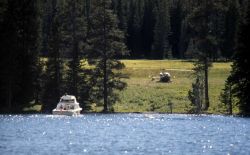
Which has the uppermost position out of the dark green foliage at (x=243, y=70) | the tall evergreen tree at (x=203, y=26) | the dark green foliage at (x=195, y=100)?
the tall evergreen tree at (x=203, y=26)

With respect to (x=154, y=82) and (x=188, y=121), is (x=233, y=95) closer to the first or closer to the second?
(x=188, y=121)

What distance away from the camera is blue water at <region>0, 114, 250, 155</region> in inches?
1973

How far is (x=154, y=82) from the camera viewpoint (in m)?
122

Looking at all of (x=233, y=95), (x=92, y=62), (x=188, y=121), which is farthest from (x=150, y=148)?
(x=92, y=62)

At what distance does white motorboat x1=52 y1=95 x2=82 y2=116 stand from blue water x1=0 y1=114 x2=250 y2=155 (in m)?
2.55

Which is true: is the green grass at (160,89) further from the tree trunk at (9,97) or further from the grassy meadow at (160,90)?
the tree trunk at (9,97)

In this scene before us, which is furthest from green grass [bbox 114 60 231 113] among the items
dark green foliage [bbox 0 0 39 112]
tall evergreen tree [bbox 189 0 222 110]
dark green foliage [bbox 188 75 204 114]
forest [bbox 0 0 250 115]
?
dark green foliage [bbox 0 0 39 112]

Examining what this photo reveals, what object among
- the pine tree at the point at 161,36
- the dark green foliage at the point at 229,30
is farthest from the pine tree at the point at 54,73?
the pine tree at the point at 161,36

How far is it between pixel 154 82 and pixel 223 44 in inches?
2207

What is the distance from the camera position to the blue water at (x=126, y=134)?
164 feet

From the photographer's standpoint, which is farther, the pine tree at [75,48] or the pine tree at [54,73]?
the pine tree at [75,48]

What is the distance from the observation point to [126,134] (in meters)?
64.4

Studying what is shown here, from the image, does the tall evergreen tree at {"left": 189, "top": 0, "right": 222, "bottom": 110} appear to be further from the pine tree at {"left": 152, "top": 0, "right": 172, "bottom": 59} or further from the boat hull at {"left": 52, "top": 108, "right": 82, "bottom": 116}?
the pine tree at {"left": 152, "top": 0, "right": 172, "bottom": 59}

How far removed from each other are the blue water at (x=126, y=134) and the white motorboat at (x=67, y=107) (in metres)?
2.55
